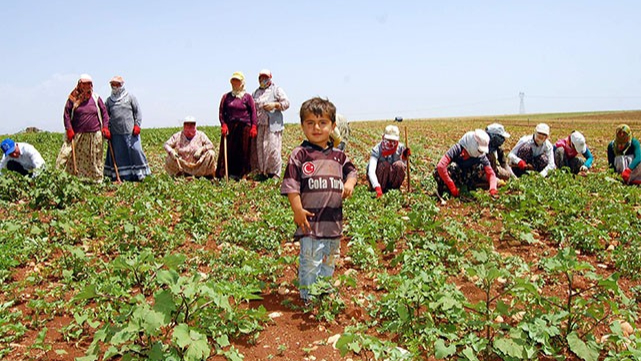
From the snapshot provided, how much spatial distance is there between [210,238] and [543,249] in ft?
12.6

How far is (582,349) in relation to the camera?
9.04 feet

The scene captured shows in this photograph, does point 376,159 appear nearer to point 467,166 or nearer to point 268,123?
point 467,166

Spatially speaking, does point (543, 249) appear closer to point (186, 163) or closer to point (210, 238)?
point (210, 238)

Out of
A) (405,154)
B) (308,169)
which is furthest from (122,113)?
(308,169)

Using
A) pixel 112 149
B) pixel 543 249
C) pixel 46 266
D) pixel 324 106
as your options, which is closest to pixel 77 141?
pixel 112 149

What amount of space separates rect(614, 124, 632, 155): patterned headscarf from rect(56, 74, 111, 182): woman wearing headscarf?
9.50 meters

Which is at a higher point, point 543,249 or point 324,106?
point 324,106

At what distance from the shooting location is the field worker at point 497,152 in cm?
797

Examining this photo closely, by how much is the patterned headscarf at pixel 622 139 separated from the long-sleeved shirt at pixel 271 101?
6247 mm

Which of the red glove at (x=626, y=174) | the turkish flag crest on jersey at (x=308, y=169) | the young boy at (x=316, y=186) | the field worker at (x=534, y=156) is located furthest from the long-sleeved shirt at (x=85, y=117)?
the red glove at (x=626, y=174)

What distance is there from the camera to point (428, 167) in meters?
11.2

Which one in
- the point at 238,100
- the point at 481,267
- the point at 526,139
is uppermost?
the point at 238,100

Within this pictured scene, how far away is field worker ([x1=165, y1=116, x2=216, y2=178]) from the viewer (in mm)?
9328

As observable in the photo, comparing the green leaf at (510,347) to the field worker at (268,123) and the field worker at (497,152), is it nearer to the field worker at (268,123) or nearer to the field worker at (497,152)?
the field worker at (497,152)
